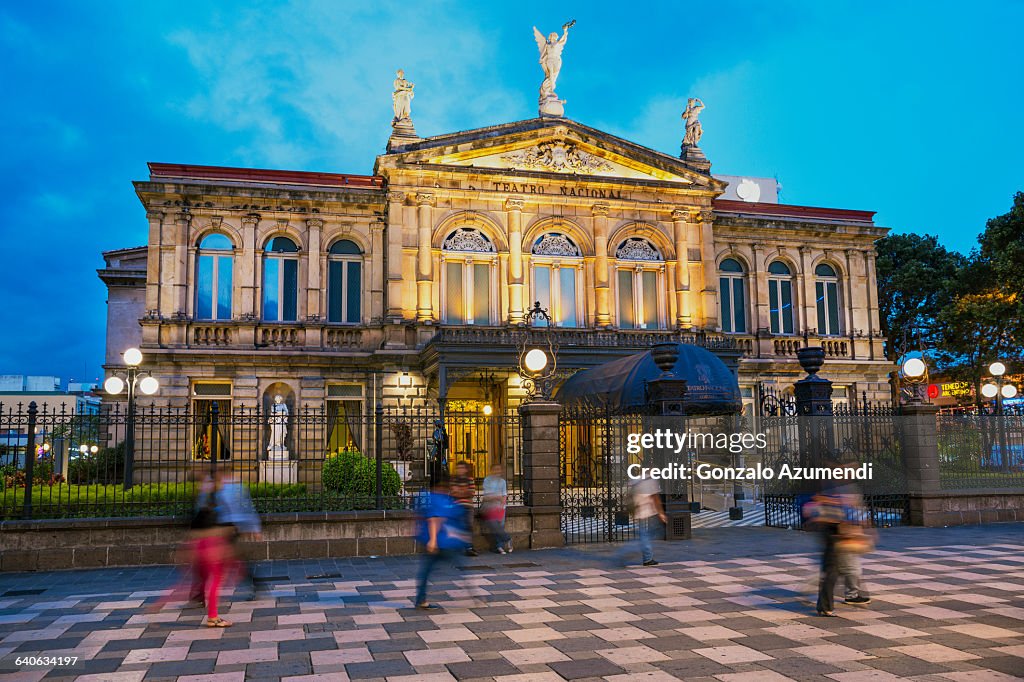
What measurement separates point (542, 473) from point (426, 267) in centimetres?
1503

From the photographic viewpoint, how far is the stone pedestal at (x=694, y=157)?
3309 cm

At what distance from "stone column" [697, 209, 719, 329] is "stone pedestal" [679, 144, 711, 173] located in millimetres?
2076

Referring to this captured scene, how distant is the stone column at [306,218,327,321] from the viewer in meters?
29.8

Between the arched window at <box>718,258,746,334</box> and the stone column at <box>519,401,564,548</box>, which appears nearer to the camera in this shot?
the stone column at <box>519,401,564,548</box>

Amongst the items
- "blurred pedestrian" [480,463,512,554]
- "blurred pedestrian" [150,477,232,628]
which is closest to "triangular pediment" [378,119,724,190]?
"blurred pedestrian" [480,463,512,554]

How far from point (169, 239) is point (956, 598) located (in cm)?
2662

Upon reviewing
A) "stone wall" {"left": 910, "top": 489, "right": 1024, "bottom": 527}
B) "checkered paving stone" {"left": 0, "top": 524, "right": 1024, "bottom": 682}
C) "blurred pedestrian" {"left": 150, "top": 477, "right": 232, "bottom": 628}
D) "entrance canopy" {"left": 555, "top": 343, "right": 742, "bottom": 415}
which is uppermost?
"entrance canopy" {"left": 555, "top": 343, "right": 742, "bottom": 415}

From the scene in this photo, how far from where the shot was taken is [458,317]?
30.3 metres

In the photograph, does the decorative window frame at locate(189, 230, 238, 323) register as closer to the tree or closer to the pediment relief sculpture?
the pediment relief sculpture

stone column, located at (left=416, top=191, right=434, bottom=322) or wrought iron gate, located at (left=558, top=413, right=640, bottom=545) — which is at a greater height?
stone column, located at (left=416, top=191, right=434, bottom=322)

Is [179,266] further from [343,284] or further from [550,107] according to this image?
[550,107]

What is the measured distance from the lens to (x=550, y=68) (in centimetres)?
3180

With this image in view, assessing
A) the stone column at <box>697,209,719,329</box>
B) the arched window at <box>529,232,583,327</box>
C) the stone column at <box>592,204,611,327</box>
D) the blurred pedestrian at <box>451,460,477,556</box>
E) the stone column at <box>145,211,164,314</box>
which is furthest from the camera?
the stone column at <box>697,209,719,329</box>

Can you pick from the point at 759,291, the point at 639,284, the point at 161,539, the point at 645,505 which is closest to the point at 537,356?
the point at 645,505
